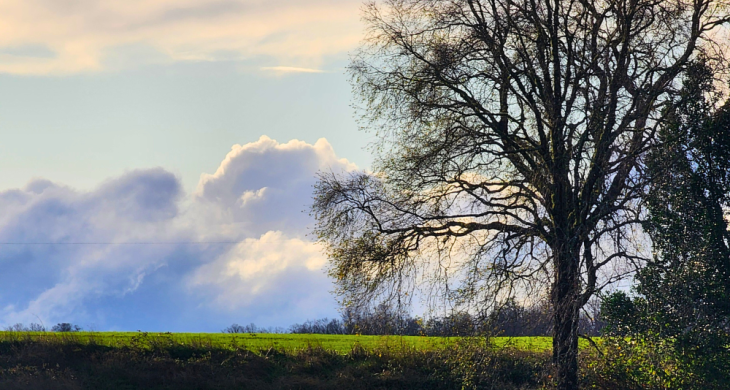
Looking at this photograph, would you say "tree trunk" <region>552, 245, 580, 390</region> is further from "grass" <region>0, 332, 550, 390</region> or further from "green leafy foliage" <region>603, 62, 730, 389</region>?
"grass" <region>0, 332, 550, 390</region>

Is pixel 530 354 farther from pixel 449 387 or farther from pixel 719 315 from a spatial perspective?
pixel 719 315

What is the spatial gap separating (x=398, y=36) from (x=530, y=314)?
24.3 ft

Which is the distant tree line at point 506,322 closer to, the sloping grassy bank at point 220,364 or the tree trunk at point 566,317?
the tree trunk at point 566,317

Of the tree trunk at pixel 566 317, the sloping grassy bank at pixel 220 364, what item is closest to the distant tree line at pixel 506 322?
the tree trunk at pixel 566 317

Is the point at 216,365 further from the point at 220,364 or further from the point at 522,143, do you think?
the point at 522,143

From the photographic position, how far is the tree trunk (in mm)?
13391

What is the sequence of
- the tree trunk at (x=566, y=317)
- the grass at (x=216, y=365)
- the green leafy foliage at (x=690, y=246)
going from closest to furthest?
the green leafy foliage at (x=690, y=246) → the tree trunk at (x=566, y=317) → the grass at (x=216, y=365)

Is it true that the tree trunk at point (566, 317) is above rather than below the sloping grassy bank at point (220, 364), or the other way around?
above

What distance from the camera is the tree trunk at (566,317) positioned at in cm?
1339

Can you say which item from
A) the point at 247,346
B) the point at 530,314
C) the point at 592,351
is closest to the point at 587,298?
the point at 530,314

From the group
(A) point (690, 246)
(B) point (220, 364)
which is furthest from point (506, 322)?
(B) point (220, 364)

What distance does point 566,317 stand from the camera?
1380 cm

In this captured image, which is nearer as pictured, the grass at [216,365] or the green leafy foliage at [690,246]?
the green leafy foliage at [690,246]

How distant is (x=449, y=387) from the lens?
2084 centimetres
